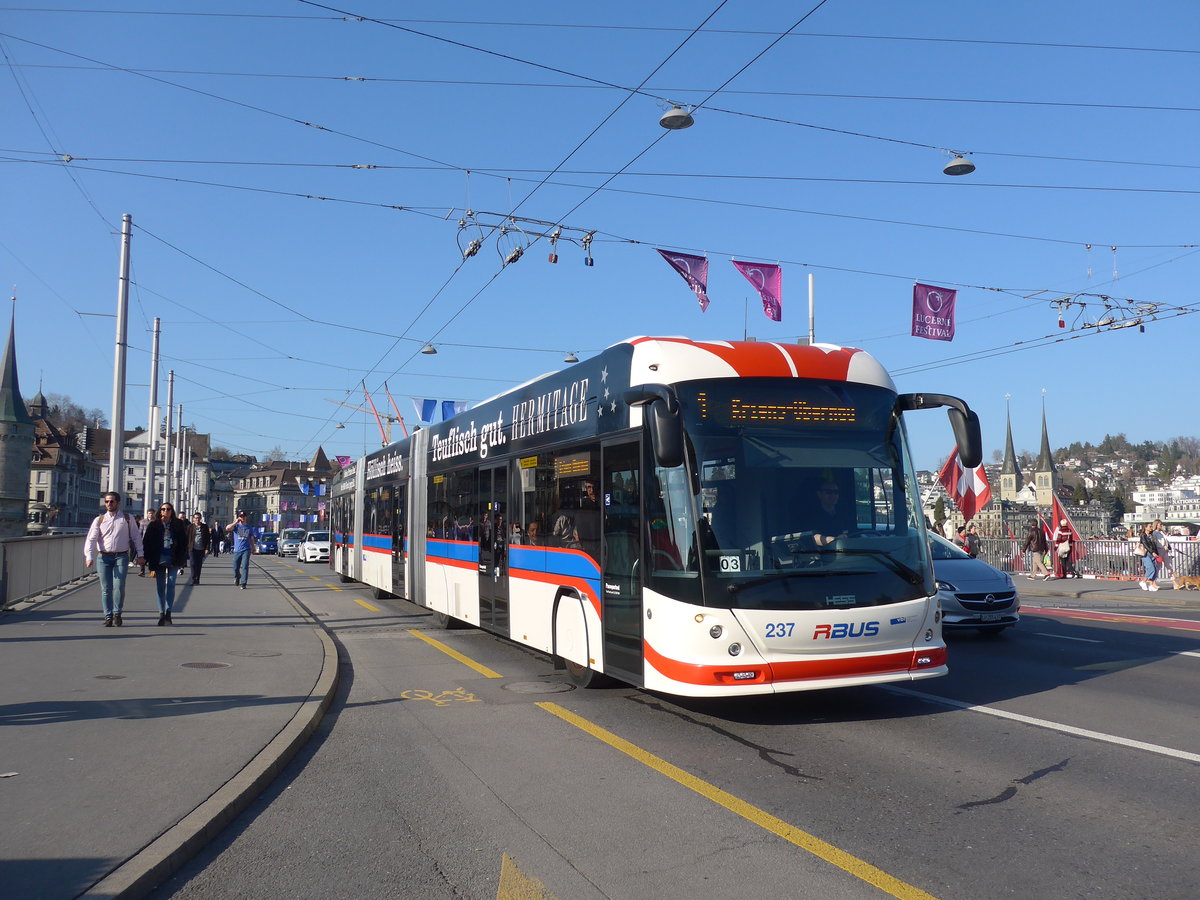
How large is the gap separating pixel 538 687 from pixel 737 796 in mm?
4461

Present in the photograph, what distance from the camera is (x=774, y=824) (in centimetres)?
551

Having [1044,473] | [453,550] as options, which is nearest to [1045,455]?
[1044,473]

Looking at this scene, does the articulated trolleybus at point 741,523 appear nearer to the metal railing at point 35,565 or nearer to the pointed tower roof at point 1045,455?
the metal railing at point 35,565

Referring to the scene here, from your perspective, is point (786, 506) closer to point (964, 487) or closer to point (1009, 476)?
point (964, 487)

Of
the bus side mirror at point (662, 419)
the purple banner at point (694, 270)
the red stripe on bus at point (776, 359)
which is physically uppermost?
the purple banner at point (694, 270)

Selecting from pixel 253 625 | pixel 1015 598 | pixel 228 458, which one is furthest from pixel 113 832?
pixel 228 458

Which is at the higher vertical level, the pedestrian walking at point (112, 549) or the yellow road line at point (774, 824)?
the pedestrian walking at point (112, 549)

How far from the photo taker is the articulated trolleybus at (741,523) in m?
7.75

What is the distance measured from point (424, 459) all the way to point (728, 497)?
10.3 m

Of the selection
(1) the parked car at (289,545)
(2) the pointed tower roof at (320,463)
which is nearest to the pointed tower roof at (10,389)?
(1) the parked car at (289,545)

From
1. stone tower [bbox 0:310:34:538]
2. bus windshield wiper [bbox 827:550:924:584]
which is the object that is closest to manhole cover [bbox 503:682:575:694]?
bus windshield wiper [bbox 827:550:924:584]

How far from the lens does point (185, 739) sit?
23.8 feet

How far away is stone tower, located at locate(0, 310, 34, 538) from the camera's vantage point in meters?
56.8

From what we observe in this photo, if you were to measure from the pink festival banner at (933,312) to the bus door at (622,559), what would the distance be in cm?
1437
